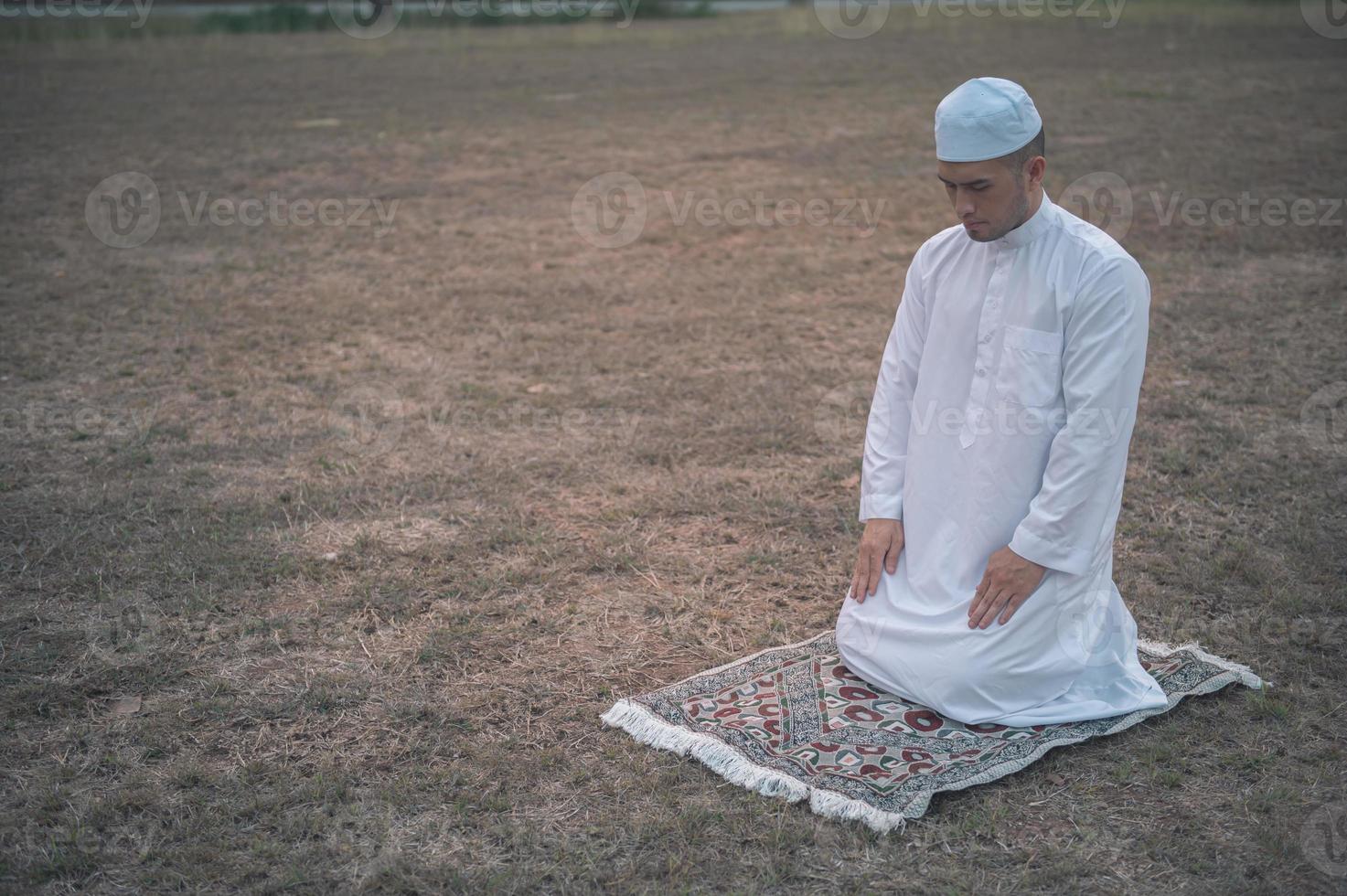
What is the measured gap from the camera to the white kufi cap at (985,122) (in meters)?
2.58

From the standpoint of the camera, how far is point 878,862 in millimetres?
2443

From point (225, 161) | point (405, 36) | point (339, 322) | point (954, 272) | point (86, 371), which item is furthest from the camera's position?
point (405, 36)

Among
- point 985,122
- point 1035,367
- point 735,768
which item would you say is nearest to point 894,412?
point 1035,367

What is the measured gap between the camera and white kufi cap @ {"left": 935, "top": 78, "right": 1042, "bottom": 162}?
2578 millimetres

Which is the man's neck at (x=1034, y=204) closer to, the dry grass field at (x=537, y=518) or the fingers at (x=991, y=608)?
the fingers at (x=991, y=608)

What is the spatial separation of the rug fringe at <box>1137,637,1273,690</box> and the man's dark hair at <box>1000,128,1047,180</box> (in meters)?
1.37

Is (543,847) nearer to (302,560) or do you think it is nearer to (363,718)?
(363,718)

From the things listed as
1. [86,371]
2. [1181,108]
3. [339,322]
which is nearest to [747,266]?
[339,322]

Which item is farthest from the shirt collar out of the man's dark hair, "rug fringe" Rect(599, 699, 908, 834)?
"rug fringe" Rect(599, 699, 908, 834)

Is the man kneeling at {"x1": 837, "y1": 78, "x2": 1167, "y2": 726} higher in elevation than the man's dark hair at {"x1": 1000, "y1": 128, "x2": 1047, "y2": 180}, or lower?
lower

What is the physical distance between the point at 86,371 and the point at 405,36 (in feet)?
47.3

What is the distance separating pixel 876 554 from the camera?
122 inches

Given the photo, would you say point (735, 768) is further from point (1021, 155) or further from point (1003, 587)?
point (1021, 155)

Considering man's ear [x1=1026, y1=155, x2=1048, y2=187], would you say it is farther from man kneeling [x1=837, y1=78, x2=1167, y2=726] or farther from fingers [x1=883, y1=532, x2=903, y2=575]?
fingers [x1=883, y1=532, x2=903, y2=575]
